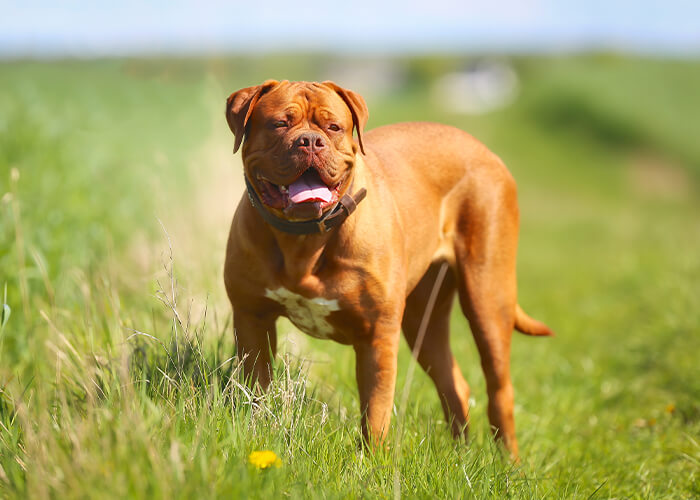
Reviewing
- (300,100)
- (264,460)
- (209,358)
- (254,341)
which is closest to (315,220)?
(300,100)

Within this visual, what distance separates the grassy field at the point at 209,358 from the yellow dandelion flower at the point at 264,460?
26mm

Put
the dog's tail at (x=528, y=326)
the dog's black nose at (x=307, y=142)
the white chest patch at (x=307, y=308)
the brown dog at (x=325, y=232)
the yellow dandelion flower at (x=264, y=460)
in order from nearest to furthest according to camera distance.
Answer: the yellow dandelion flower at (x=264, y=460)
the dog's black nose at (x=307, y=142)
the brown dog at (x=325, y=232)
the white chest patch at (x=307, y=308)
the dog's tail at (x=528, y=326)

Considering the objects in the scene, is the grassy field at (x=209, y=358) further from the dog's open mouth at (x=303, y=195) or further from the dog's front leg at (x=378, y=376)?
the dog's open mouth at (x=303, y=195)

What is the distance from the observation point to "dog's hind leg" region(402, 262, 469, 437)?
4135 millimetres

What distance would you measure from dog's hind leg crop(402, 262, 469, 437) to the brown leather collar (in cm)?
111

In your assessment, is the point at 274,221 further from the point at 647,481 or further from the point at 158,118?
the point at 158,118

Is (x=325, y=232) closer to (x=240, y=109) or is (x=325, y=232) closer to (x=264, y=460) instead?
(x=240, y=109)

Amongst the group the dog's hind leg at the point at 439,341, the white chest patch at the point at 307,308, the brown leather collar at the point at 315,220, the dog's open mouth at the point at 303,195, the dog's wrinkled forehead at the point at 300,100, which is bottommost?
the dog's hind leg at the point at 439,341

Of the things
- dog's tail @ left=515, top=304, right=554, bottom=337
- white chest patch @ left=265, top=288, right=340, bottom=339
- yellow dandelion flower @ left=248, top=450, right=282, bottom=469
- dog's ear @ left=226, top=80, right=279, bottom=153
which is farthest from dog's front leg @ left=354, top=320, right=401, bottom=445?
dog's tail @ left=515, top=304, right=554, bottom=337

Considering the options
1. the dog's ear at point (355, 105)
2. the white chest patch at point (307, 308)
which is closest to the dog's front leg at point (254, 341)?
the white chest patch at point (307, 308)

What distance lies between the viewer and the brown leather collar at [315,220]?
3.04 m

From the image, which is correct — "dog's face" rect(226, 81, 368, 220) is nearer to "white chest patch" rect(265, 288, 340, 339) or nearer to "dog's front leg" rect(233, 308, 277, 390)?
"white chest patch" rect(265, 288, 340, 339)

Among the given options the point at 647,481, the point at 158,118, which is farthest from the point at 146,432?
the point at 158,118

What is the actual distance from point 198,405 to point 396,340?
0.94 meters
